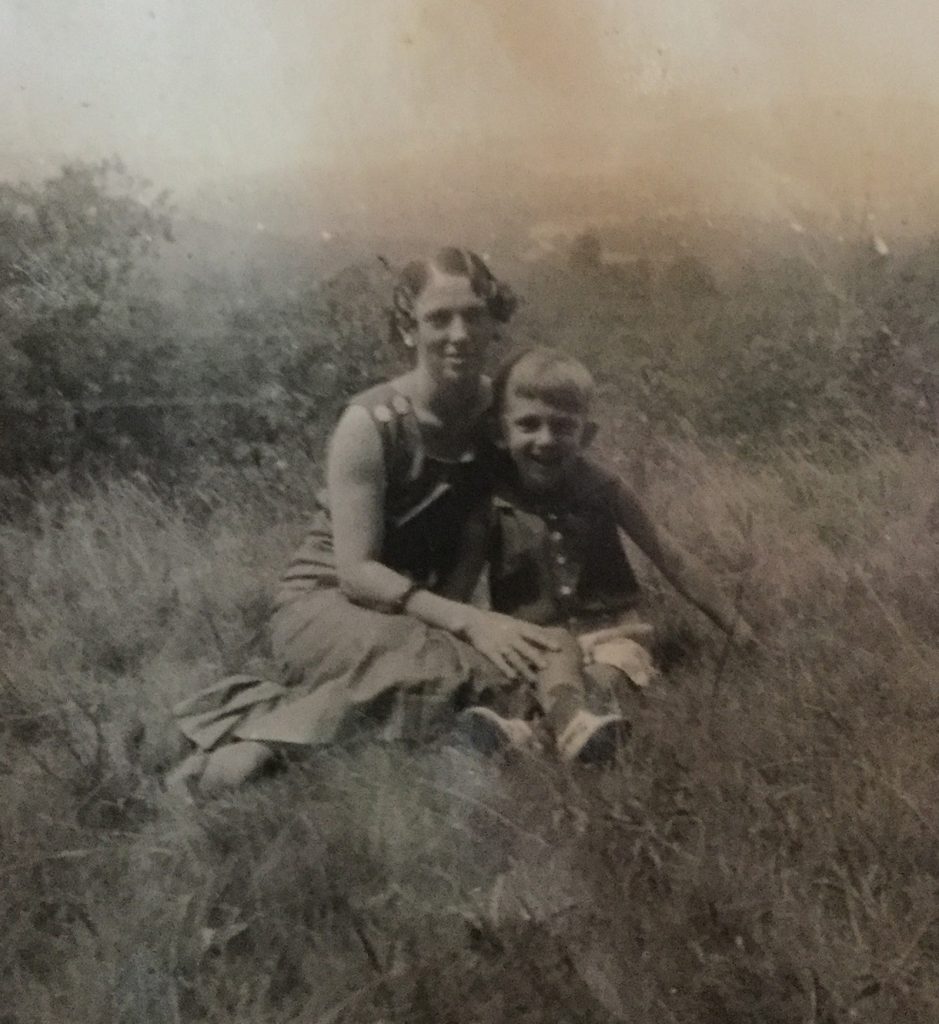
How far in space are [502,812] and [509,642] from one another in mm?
246

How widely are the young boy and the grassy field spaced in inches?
1.6

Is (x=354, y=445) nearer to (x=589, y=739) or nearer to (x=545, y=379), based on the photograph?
(x=545, y=379)

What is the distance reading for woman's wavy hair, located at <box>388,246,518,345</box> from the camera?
1.79 meters

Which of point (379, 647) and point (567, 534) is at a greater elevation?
point (567, 534)

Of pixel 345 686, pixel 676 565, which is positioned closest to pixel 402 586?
pixel 345 686

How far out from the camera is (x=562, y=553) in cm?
181

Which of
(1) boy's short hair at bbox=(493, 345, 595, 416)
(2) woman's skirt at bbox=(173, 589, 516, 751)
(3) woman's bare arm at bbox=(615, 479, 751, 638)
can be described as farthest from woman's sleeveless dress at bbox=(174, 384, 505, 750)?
(3) woman's bare arm at bbox=(615, 479, 751, 638)

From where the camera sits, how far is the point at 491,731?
1.74 m

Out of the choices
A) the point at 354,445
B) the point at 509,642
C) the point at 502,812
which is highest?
the point at 354,445

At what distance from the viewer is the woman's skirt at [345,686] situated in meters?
1.75

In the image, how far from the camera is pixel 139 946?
5.68 feet

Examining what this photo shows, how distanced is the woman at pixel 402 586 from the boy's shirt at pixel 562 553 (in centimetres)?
4

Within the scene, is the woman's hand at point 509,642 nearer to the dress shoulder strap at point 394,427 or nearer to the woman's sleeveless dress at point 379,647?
the woman's sleeveless dress at point 379,647

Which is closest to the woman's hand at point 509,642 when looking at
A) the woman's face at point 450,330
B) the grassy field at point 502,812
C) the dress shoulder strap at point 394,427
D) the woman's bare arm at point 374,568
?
the woman's bare arm at point 374,568
